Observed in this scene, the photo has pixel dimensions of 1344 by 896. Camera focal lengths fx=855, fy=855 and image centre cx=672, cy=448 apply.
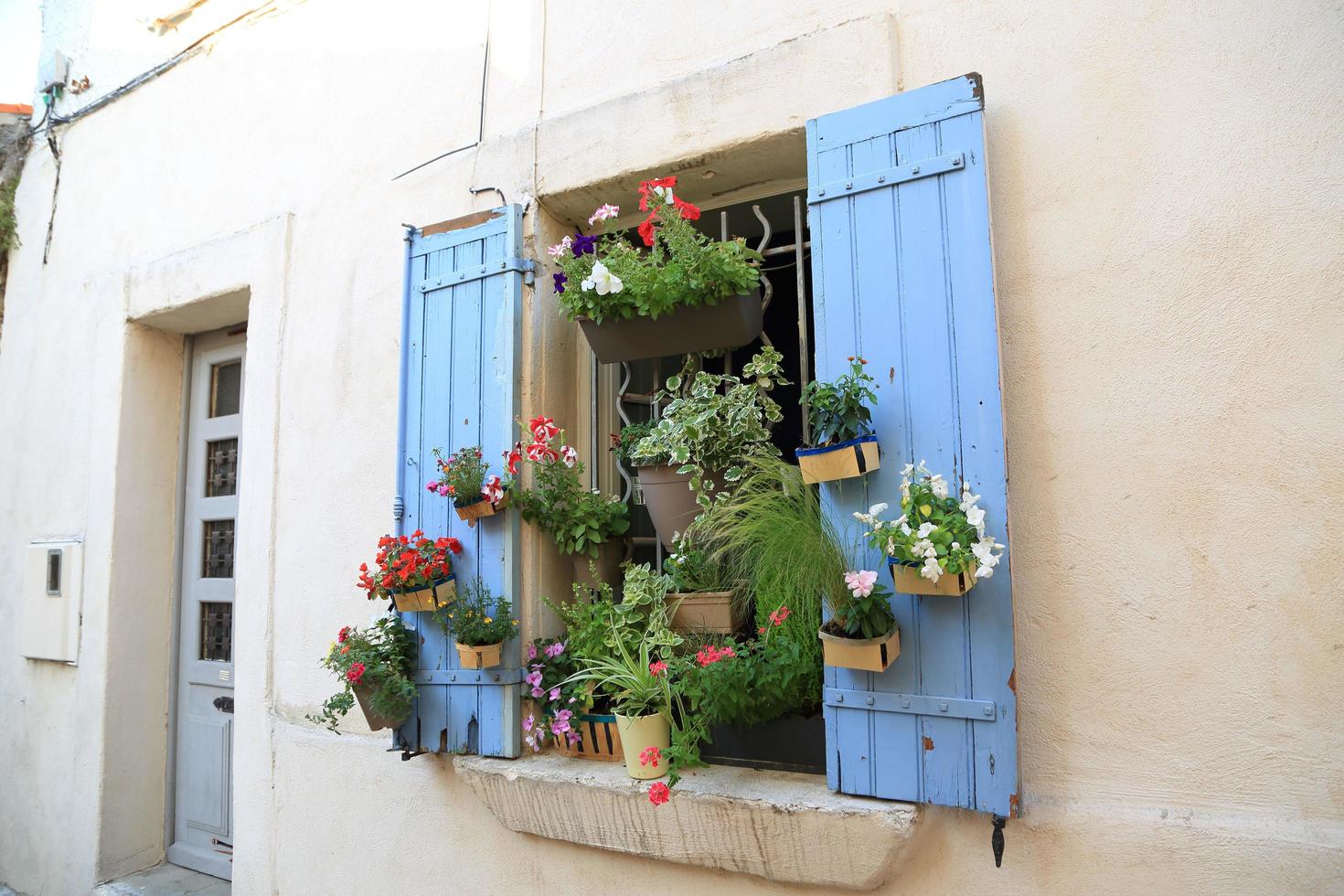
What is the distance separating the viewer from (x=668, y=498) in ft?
8.95

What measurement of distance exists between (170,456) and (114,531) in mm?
468

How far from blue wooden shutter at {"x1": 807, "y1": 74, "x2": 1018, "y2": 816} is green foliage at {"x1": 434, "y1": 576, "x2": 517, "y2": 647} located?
1096mm

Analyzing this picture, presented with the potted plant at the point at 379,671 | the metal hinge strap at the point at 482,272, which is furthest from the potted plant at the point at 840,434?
the potted plant at the point at 379,671

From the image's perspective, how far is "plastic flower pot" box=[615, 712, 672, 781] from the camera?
2.48 m

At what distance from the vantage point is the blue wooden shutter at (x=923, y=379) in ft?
6.77

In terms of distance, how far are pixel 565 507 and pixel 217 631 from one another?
2392 mm

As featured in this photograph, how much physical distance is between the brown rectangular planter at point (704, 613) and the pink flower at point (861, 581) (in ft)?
2.08

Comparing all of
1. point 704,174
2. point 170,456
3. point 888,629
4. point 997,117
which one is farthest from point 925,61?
point 170,456

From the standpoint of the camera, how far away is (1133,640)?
204 cm

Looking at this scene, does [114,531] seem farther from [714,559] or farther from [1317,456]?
[1317,456]

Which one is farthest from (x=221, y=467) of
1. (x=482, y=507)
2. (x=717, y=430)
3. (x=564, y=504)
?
(x=717, y=430)

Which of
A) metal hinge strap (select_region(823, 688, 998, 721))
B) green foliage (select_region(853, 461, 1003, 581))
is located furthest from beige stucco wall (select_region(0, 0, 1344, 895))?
green foliage (select_region(853, 461, 1003, 581))

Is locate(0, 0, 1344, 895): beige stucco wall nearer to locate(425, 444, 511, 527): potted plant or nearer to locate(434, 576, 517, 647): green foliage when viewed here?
locate(425, 444, 511, 527): potted plant

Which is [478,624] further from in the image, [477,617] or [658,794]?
[658,794]
